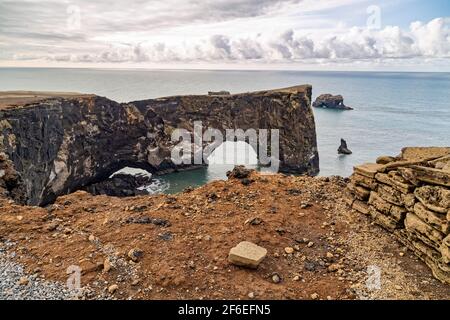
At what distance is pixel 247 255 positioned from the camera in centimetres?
855

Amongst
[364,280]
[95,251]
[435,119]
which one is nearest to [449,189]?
[364,280]

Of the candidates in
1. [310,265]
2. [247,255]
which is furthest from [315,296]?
[247,255]

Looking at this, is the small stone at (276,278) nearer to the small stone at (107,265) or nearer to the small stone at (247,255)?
the small stone at (247,255)

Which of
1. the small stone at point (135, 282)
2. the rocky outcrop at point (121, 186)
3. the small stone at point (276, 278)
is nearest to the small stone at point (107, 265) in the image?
the small stone at point (135, 282)

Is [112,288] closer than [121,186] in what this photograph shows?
Yes


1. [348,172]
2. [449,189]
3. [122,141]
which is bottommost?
[348,172]

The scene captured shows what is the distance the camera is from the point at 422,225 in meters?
9.00

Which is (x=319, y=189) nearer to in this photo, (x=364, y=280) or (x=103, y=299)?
(x=364, y=280)

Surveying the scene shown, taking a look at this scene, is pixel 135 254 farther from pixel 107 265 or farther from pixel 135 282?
pixel 135 282

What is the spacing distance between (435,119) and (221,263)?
109 m

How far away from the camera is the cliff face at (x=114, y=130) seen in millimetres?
38688

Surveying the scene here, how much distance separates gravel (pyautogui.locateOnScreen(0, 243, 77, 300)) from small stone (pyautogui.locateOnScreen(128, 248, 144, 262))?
5.15ft

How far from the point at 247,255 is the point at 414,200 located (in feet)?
16.2

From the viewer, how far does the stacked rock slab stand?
27.8ft
